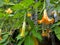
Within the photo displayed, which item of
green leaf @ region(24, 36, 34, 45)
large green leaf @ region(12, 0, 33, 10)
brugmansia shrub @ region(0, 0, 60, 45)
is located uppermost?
large green leaf @ region(12, 0, 33, 10)

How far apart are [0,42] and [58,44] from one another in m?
0.38

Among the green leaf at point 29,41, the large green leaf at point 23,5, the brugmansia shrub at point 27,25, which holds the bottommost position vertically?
the green leaf at point 29,41

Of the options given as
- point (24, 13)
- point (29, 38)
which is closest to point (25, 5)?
point (24, 13)

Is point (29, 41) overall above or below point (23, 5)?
below

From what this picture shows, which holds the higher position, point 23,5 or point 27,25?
point 23,5

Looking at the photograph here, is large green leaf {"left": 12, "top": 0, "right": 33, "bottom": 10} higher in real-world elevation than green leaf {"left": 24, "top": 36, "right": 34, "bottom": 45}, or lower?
higher

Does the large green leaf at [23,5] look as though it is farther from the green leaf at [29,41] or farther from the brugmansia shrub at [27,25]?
the green leaf at [29,41]

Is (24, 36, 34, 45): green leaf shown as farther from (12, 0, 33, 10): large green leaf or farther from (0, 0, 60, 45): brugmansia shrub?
(12, 0, 33, 10): large green leaf

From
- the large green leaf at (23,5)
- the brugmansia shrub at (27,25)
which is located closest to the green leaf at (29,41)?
the brugmansia shrub at (27,25)

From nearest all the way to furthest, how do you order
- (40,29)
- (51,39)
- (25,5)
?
(25,5) < (40,29) < (51,39)

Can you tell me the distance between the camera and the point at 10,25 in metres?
1.15

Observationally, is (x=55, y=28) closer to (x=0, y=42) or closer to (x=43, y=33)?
(x=43, y=33)

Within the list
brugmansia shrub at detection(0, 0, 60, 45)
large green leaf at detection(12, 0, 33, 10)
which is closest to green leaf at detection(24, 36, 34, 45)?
brugmansia shrub at detection(0, 0, 60, 45)

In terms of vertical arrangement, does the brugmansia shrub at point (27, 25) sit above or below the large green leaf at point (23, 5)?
below
